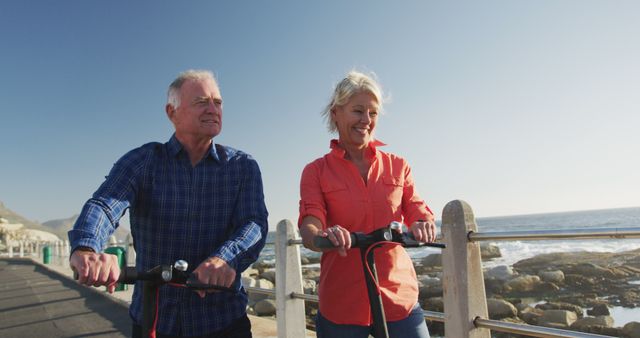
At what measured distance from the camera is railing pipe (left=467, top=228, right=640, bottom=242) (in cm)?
219

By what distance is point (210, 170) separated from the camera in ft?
7.15

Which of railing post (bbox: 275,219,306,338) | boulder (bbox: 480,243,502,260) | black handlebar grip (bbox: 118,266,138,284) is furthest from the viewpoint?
boulder (bbox: 480,243,502,260)

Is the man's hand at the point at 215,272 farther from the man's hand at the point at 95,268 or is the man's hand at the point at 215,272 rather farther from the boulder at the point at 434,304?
the boulder at the point at 434,304

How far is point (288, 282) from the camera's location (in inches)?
172

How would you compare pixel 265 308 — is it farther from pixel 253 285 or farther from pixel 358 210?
pixel 358 210

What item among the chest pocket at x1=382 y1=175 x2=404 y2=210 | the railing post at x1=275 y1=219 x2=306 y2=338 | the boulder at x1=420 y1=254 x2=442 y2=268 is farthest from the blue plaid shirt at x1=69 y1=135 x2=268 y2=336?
the boulder at x1=420 y1=254 x2=442 y2=268

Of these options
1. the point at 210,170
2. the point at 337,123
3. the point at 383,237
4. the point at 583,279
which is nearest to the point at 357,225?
the point at 383,237

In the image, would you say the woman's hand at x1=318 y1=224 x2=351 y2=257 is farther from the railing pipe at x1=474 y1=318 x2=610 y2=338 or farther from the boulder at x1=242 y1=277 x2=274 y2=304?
the boulder at x1=242 y1=277 x2=274 y2=304

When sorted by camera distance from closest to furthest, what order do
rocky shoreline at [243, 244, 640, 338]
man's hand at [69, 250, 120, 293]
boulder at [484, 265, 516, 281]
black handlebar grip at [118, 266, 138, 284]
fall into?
man's hand at [69, 250, 120, 293], black handlebar grip at [118, 266, 138, 284], rocky shoreline at [243, 244, 640, 338], boulder at [484, 265, 516, 281]

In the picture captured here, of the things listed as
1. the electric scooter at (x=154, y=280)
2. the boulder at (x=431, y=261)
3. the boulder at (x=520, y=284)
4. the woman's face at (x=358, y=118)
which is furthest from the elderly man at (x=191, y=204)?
the boulder at (x=431, y=261)

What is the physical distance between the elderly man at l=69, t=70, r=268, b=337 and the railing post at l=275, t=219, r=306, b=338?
2175 mm

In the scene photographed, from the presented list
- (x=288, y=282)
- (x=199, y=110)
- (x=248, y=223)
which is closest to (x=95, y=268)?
(x=248, y=223)

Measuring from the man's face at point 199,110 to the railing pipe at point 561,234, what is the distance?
169 centimetres

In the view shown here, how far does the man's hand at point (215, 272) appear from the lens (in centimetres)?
163
